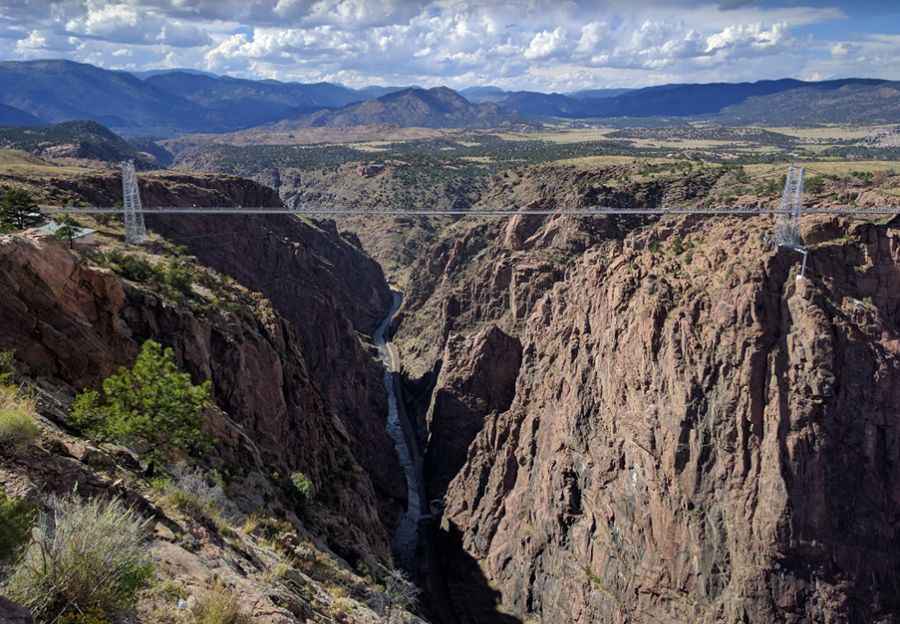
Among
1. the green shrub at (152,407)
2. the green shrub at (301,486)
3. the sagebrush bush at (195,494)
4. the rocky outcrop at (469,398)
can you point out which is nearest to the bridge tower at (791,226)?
the rocky outcrop at (469,398)

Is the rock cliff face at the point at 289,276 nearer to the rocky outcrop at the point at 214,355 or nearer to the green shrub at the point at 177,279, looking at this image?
the rocky outcrop at the point at 214,355

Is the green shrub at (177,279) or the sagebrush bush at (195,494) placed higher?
the green shrub at (177,279)

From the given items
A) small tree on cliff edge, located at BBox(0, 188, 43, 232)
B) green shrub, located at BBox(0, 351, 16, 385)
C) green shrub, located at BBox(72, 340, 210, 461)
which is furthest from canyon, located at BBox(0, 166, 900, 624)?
small tree on cliff edge, located at BBox(0, 188, 43, 232)

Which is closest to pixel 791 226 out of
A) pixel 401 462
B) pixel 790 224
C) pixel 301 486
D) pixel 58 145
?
pixel 790 224

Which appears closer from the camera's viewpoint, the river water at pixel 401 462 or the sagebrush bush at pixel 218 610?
the sagebrush bush at pixel 218 610

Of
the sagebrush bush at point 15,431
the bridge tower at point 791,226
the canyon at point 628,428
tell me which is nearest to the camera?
the sagebrush bush at point 15,431

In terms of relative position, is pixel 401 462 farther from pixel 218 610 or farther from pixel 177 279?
pixel 218 610

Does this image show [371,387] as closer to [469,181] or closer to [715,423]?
[715,423]
